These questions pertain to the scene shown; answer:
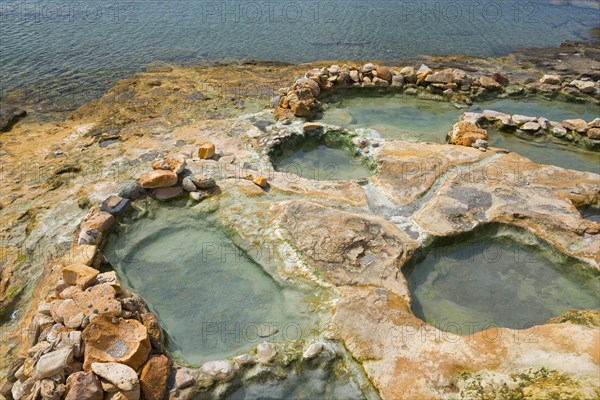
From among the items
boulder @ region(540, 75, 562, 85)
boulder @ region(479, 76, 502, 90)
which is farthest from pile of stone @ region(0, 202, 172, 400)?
boulder @ region(540, 75, 562, 85)

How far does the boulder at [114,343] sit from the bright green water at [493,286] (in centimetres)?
338

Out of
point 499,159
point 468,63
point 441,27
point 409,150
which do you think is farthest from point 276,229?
point 441,27

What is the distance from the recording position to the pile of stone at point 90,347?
4.29 m

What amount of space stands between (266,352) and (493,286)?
3337 mm

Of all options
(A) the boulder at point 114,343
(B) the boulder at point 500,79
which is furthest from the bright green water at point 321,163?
(B) the boulder at point 500,79

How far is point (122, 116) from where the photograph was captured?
427 inches

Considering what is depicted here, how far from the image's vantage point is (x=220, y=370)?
4672 mm

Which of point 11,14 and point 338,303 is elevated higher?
point 11,14

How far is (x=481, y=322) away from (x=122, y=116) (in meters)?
9.28

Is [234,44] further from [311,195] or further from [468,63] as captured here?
[311,195]

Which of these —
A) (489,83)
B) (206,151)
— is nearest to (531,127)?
(489,83)

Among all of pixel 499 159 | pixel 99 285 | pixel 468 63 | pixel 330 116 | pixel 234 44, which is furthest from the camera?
pixel 234 44

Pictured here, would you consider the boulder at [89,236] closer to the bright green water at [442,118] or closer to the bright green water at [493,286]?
the bright green water at [493,286]

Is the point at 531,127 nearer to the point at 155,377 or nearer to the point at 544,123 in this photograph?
the point at 544,123
